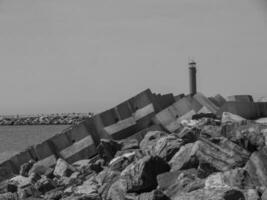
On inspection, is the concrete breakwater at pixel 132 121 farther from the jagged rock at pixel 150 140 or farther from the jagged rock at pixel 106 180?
the jagged rock at pixel 106 180

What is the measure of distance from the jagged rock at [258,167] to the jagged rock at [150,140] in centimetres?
243

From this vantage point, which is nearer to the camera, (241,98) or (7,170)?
(7,170)

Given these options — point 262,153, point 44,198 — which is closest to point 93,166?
point 44,198

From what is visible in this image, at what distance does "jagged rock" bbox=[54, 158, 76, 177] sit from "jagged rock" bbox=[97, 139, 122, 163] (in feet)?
2.25

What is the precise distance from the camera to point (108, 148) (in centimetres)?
1094

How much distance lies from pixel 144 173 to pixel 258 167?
161cm

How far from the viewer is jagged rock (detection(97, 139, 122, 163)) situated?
10848 mm

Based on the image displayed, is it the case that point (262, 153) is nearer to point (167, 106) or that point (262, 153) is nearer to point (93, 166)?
point (93, 166)

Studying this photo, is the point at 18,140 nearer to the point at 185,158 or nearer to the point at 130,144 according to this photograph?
the point at 130,144

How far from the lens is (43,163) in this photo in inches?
480

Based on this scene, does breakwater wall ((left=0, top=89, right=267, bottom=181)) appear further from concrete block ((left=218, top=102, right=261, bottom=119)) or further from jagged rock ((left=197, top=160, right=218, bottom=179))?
jagged rock ((left=197, top=160, right=218, bottom=179))

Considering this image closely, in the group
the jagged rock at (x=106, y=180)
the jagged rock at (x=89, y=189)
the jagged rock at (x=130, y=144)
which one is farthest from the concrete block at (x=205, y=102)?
the jagged rock at (x=89, y=189)

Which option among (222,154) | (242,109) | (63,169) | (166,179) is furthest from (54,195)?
(242,109)

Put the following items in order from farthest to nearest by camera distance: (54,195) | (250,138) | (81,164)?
(81,164)
(54,195)
(250,138)
